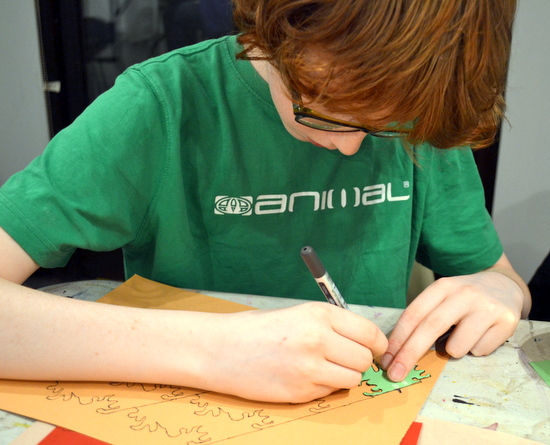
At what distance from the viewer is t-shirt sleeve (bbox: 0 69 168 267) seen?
2.15 ft

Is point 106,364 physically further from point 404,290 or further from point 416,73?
point 404,290

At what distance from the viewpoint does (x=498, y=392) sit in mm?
589

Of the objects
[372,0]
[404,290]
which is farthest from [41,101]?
[372,0]

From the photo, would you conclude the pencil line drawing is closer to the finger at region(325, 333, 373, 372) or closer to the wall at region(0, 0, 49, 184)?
the finger at region(325, 333, 373, 372)

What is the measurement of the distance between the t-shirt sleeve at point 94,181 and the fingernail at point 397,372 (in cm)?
42

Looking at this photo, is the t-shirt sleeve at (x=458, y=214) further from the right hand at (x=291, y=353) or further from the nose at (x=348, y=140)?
the right hand at (x=291, y=353)

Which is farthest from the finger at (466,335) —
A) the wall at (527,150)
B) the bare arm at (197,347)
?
the wall at (527,150)

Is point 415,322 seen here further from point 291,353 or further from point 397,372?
point 291,353

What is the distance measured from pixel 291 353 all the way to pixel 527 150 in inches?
63.6

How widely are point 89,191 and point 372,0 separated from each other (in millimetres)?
424

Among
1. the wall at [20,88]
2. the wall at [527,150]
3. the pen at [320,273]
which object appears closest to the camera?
the pen at [320,273]

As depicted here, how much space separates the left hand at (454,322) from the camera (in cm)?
64

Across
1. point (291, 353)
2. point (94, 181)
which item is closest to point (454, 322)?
point (291, 353)

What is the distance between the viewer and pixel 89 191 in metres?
0.69
